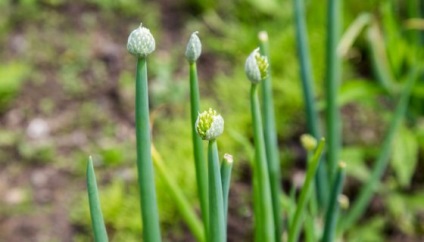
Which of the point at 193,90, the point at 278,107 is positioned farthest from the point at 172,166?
the point at 193,90

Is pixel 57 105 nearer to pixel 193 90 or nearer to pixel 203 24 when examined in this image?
pixel 203 24

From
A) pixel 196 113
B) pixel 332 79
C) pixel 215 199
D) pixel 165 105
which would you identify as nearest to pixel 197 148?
pixel 196 113

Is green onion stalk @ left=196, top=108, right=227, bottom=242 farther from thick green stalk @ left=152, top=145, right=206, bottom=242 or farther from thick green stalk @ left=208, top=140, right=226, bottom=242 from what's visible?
thick green stalk @ left=152, top=145, right=206, bottom=242

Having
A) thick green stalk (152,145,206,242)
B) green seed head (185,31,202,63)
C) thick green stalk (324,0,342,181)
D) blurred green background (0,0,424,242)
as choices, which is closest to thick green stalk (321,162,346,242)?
thick green stalk (152,145,206,242)

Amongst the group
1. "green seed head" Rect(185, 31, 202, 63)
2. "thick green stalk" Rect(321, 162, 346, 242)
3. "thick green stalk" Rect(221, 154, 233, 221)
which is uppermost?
"green seed head" Rect(185, 31, 202, 63)

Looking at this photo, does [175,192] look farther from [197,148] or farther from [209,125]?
[209,125]
